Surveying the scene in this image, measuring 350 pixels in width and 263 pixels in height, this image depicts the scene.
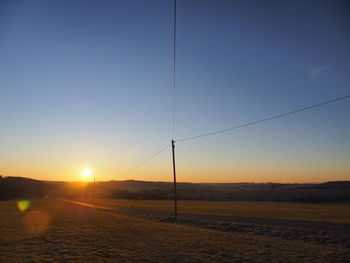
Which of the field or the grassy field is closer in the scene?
the field

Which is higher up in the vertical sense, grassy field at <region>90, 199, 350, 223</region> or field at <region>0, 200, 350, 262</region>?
field at <region>0, 200, 350, 262</region>

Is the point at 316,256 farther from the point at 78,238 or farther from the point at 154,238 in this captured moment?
the point at 78,238

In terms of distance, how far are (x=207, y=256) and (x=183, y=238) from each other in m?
5.63

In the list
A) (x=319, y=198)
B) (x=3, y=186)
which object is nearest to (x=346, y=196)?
(x=319, y=198)

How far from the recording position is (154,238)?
1894cm

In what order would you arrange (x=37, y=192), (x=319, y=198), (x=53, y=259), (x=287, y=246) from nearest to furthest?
(x=53, y=259)
(x=287, y=246)
(x=319, y=198)
(x=37, y=192)

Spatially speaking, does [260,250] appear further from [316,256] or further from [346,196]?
[346,196]

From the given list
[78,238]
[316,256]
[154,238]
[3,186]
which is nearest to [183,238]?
[154,238]

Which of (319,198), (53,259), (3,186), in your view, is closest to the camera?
(53,259)

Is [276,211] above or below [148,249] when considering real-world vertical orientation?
below

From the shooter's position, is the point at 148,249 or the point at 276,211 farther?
the point at 276,211

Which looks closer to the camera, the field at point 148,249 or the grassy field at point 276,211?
the field at point 148,249

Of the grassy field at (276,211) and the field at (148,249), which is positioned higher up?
the field at (148,249)

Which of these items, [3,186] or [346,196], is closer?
[346,196]
